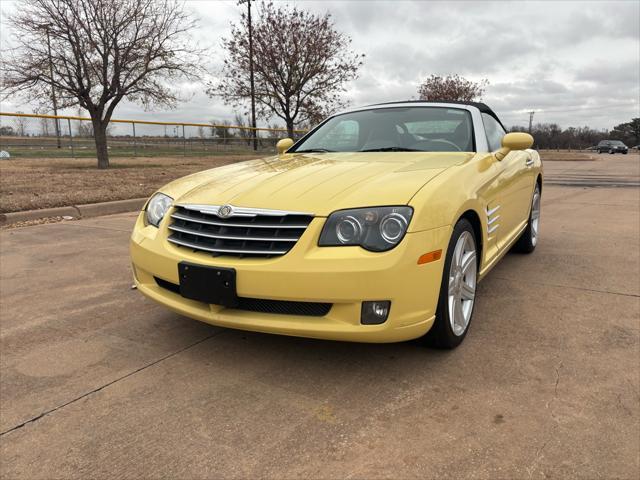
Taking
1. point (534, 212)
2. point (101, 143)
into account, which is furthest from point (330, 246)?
point (101, 143)

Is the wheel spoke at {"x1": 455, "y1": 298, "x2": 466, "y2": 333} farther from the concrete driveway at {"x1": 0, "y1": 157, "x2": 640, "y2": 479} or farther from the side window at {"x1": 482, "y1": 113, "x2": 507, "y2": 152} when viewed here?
the side window at {"x1": 482, "y1": 113, "x2": 507, "y2": 152}

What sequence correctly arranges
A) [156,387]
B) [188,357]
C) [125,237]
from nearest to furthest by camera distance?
[156,387] → [188,357] → [125,237]

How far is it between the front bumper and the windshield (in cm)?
131

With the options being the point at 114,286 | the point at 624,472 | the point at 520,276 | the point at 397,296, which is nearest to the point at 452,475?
the point at 624,472

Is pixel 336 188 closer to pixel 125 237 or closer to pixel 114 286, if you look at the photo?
pixel 114 286

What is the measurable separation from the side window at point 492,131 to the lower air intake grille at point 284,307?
79.8 inches

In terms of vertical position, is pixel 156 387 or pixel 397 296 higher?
pixel 397 296

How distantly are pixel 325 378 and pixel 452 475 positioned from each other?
81 centimetres

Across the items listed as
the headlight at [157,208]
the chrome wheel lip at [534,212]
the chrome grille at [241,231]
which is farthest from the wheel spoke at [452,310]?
the chrome wheel lip at [534,212]

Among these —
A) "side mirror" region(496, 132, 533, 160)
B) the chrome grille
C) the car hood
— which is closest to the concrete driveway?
the chrome grille

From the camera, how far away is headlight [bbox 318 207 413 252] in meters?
2.11

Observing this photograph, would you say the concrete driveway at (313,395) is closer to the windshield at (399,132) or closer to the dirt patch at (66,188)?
the windshield at (399,132)

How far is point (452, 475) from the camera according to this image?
1.66m

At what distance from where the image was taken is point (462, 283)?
266 cm
